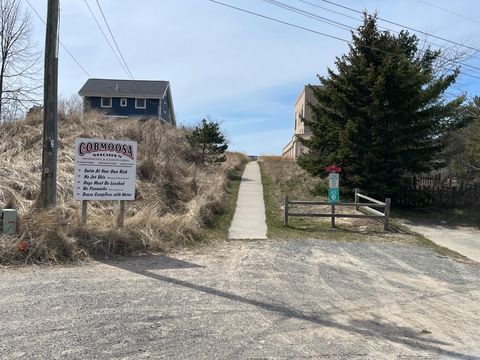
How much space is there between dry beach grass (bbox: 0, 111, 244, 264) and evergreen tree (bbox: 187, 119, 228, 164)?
16.0 ft

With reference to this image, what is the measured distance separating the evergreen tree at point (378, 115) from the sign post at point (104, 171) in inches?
423

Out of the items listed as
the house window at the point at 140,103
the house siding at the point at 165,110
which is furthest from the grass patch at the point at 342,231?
the house siding at the point at 165,110

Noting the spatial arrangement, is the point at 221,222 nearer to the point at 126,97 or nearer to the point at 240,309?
the point at 240,309

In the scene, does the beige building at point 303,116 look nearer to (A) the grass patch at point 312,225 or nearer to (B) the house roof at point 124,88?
(B) the house roof at point 124,88

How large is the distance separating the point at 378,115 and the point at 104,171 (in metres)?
12.5

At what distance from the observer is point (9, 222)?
8391mm

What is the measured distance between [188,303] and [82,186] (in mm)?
4768

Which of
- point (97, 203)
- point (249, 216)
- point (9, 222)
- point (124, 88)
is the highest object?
point (124, 88)

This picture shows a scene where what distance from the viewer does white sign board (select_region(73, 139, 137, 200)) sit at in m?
9.70

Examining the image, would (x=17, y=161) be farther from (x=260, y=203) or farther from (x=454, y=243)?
(x=454, y=243)

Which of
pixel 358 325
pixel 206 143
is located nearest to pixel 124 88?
pixel 206 143

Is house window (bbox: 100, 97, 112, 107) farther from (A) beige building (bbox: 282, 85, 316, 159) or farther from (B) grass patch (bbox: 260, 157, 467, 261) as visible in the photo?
(B) grass patch (bbox: 260, 157, 467, 261)

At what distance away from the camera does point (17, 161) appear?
13336mm

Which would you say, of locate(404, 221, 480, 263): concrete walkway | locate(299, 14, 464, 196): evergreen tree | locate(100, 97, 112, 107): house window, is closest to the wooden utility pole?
locate(404, 221, 480, 263): concrete walkway
